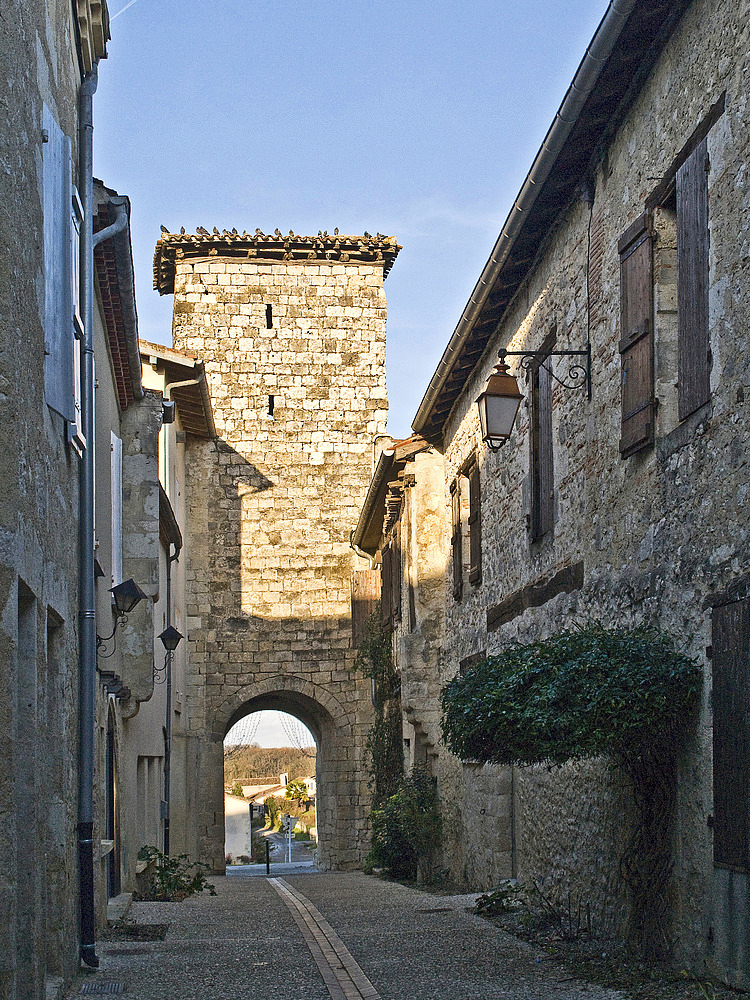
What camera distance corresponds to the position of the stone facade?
6.18 meters

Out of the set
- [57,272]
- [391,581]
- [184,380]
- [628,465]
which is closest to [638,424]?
[628,465]

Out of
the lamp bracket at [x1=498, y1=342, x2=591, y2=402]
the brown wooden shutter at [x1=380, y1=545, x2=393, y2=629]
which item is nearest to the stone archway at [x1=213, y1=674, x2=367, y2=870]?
the brown wooden shutter at [x1=380, y1=545, x2=393, y2=629]

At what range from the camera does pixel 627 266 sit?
7.95 metres

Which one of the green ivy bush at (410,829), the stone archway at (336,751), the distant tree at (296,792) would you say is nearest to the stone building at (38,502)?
the green ivy bush at (410,829)

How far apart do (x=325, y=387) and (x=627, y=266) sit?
53.0 feet

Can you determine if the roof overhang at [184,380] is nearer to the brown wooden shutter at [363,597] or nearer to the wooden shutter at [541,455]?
the brown wooden shutter at [363,597]

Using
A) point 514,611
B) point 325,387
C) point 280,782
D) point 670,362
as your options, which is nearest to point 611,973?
point 670,362

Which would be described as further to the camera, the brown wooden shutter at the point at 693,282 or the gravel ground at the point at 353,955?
the gravel ground at the point at 353,955

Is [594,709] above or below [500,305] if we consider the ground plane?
below

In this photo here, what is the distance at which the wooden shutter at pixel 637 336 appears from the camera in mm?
7414

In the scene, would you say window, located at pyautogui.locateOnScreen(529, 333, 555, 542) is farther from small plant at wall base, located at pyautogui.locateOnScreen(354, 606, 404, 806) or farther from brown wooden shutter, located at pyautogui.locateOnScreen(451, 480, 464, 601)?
small plant at wall base, located at pyautogui.locateOnScreen(354, 606, 404, 806)

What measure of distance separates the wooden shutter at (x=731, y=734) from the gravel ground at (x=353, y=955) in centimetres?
102

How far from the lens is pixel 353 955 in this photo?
327 inches

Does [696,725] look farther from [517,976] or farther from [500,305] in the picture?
[500,305]
